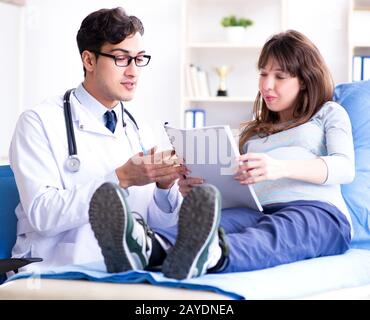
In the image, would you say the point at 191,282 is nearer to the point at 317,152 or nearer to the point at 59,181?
the point at 59,181

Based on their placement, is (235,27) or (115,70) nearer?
(115,70)

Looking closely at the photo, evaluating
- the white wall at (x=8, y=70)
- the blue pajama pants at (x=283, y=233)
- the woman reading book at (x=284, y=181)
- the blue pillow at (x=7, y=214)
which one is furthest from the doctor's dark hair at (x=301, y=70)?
the white wall at (x=8, y=70)

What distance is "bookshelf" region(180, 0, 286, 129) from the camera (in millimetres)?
4660

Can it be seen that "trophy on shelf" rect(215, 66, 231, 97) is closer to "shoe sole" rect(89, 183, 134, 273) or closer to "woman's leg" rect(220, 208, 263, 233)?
"woman's leg" rect(220, 208, 263, 233)

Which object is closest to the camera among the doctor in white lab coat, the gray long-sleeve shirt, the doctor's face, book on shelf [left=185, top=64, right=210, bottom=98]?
the doctor in white lab coat

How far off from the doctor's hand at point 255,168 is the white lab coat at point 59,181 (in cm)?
32

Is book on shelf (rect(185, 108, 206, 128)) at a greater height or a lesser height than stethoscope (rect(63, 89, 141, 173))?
lesser

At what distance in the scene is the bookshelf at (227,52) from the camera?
4.66 metres

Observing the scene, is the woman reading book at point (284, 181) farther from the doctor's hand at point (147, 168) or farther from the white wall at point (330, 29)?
the white wall at point (330, 29)

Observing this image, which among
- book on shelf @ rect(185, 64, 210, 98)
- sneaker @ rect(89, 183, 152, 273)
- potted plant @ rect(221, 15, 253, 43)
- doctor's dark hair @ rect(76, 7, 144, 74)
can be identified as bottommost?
sneaker @ rect(89, 183, 152, 273)

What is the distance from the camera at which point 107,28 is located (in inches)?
86.2

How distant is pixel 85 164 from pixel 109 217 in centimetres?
57

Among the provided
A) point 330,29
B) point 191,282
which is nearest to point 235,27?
point 330,29

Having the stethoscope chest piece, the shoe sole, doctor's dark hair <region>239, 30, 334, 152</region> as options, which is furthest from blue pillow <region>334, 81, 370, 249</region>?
the shoe sole
